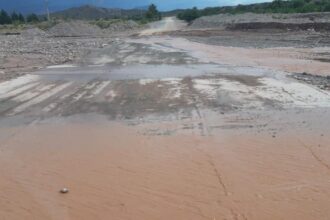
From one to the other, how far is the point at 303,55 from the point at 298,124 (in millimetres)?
15095

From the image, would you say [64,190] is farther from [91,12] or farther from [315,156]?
[91,12]

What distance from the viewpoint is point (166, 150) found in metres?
8.07

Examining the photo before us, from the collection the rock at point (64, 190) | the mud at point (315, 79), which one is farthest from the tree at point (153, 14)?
the rock at point (64, 190)

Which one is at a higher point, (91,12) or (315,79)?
(315,79)

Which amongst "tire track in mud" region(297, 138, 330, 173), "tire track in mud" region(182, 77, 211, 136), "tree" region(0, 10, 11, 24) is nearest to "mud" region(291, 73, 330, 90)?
"tire track in mud" region(182, 77, 211, 136)

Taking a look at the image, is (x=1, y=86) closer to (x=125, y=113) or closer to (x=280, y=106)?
(x=125, y=113)

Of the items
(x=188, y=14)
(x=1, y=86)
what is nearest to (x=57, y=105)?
(x=1, y=86)

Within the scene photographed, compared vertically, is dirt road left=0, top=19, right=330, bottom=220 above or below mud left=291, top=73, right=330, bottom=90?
above

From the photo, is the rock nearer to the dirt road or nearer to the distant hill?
the dirt road

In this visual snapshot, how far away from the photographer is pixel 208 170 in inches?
277

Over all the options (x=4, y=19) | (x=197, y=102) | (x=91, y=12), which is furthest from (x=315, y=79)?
(x=91, y=12)

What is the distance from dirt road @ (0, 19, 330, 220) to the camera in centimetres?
592

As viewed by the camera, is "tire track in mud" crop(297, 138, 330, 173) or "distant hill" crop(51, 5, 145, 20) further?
"distant hill" crop(51, 5, 145, 20)

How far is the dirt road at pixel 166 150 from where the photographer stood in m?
5.92
